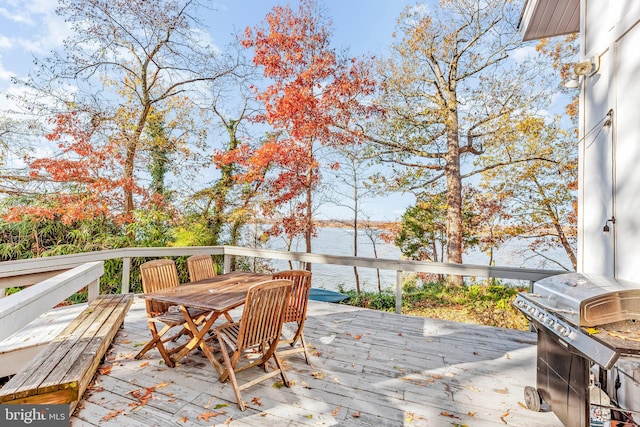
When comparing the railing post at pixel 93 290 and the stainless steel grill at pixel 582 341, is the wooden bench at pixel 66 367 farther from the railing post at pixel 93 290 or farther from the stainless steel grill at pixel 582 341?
the stainless steel grill at pixel 582 341

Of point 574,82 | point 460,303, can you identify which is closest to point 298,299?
point 574,82

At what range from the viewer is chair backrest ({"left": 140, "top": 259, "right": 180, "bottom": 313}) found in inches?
125

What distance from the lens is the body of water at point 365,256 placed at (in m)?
7.62

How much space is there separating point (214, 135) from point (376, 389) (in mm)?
7973

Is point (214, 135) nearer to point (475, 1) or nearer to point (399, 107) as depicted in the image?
point (399, 107)

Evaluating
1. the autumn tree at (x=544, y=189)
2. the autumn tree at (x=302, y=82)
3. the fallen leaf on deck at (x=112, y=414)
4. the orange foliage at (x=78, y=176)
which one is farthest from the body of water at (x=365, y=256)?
the fallen leaf on deck at (x=112, y=414)

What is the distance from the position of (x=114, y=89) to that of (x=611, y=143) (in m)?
9.06

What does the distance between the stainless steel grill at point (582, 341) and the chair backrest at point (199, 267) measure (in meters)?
3.53

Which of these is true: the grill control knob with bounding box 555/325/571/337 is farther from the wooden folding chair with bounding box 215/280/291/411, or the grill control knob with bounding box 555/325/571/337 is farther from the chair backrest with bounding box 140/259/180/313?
the chair backrest with bounding box 140/259/180/313

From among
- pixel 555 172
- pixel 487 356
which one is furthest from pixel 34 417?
pixel 555 172

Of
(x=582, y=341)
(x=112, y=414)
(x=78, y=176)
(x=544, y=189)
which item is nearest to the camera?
(x=582, y=341)

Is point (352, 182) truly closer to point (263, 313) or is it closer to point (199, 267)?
point (199, 267)

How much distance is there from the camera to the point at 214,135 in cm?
863

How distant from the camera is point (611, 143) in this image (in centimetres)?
252
